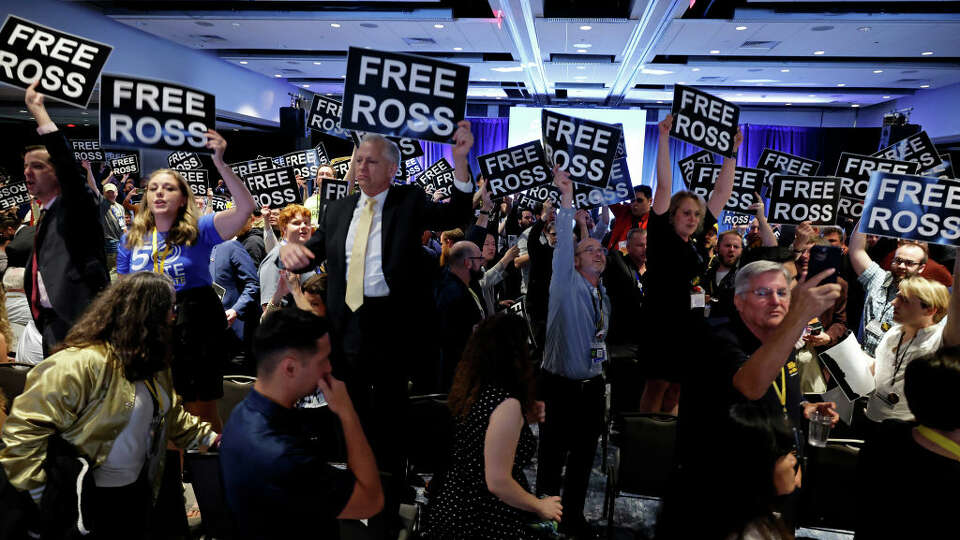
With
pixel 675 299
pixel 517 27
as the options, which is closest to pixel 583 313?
pixel 675 299

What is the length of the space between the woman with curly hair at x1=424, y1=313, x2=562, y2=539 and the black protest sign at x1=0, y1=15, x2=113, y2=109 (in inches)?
102

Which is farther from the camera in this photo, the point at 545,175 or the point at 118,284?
the point at 545,175

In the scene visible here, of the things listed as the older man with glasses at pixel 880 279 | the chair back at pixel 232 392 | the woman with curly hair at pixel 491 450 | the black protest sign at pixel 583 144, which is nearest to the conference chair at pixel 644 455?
the woman with curly hair at pixel 491 450

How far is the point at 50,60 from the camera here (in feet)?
11.3

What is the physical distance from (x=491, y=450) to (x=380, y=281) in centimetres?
88

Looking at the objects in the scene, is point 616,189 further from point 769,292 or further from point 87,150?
point 87,150

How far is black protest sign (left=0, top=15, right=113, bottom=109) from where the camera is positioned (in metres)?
3.37

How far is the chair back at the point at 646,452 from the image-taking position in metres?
3.43

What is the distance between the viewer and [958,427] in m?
1.92

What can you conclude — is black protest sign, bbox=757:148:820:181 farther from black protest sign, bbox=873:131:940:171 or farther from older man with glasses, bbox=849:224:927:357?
older man with glasses, bbox=849:224:927:357

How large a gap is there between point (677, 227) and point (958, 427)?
8.00 feet

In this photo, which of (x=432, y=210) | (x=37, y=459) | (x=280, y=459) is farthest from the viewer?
(x=432, y=210)

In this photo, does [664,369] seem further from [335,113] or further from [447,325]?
[335,113]

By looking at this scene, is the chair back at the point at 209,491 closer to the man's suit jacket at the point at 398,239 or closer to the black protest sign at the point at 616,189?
the man's suit jacket at the point at 398,239
